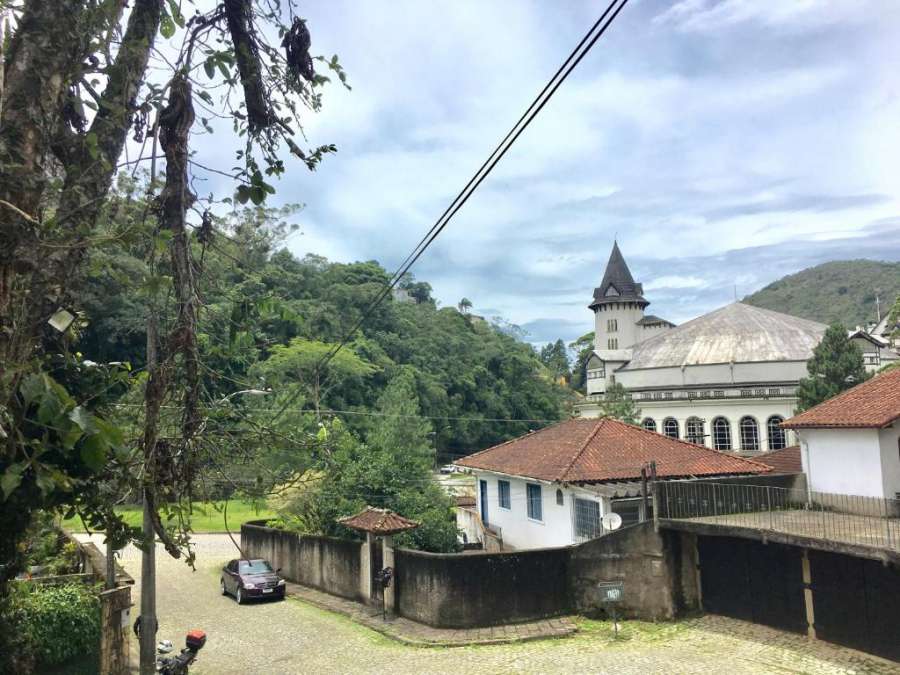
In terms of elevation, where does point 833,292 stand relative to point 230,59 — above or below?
above

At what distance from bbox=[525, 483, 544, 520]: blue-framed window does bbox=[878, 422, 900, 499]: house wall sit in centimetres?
874

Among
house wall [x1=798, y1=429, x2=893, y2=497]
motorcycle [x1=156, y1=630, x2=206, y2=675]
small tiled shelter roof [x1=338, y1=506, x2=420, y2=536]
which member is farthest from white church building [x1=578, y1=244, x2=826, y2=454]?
motorcycle [x1=156, y1=630, x2=206, y2=675]

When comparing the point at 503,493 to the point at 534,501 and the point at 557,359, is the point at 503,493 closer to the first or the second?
the point at 534,501

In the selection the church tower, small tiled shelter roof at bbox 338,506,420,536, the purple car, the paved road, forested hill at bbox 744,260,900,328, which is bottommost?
the paved road

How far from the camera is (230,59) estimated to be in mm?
4594

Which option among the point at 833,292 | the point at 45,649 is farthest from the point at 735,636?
the point at 833,292

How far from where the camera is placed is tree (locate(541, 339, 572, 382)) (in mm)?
102688

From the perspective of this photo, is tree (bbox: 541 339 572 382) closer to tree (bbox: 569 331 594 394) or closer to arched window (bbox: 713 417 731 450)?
tree (bbox: 569 331 594 394)

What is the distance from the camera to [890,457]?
1527cm

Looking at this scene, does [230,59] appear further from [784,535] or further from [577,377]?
[577,377]

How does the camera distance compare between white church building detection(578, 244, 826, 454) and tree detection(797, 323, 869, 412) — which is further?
white church building detection(578, 244, 826, 454)

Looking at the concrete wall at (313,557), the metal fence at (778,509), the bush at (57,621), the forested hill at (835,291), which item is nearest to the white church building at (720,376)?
the metal fence at (778,509)

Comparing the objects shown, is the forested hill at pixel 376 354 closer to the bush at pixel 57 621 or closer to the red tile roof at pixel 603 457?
the red tile roof at pixel 603 457

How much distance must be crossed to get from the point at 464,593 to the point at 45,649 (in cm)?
805
